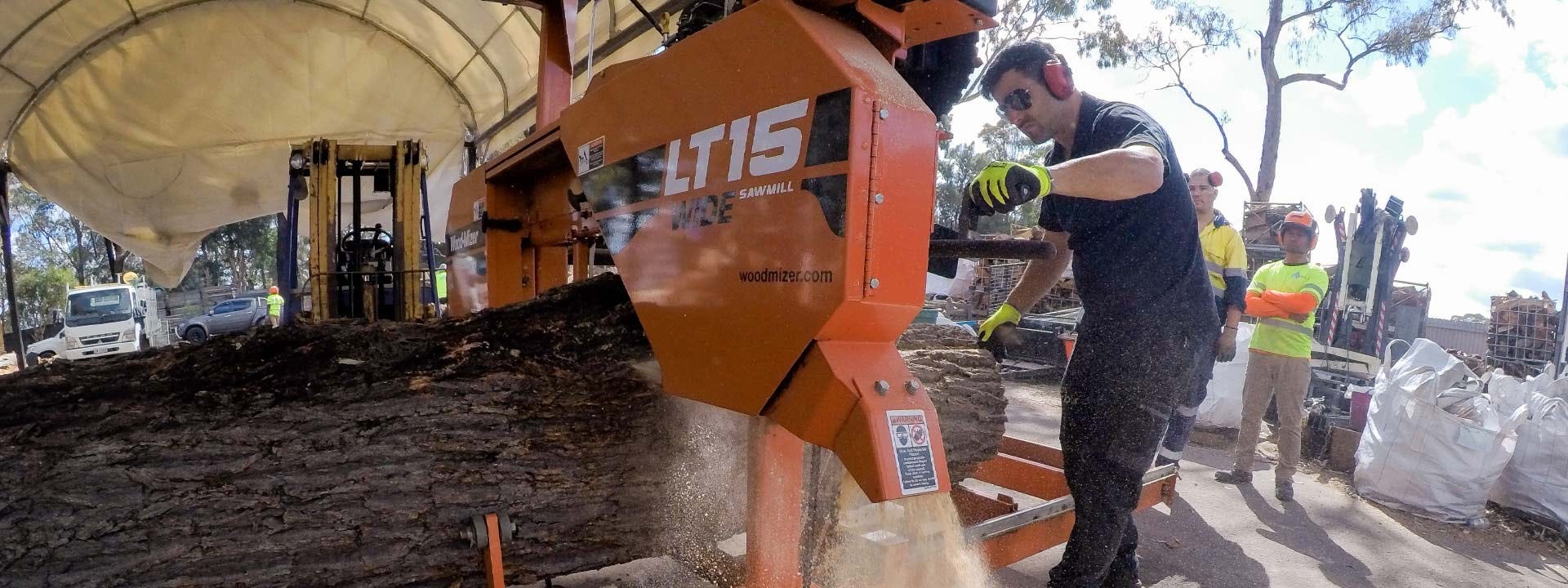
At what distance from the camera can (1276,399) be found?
459cm

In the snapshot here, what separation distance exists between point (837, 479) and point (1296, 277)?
4.03m

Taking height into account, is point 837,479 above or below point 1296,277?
below

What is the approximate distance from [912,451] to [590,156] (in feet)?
3.83

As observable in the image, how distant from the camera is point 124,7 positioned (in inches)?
243

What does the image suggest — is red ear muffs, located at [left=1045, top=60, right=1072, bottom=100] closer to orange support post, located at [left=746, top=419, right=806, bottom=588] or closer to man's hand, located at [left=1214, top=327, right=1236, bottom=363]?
orange support post, located at [left=746, top=419, right=806, bottom=588]

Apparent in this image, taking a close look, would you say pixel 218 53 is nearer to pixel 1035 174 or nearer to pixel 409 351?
pixel 409 351

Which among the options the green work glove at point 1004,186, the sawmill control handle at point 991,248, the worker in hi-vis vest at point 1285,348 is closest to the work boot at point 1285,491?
the worker in hi-vis vest at point 1285,348

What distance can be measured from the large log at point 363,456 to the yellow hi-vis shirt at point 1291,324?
4072 mm

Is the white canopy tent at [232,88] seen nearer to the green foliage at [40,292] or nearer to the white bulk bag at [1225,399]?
the white bulk bag at [1225,399]

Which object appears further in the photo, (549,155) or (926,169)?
(549,155)

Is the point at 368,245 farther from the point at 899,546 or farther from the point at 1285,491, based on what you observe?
the point at 1285,491

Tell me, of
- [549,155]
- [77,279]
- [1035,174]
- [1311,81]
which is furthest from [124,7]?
[77,279]

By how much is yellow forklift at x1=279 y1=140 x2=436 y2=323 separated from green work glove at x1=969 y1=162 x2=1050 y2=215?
4195mm

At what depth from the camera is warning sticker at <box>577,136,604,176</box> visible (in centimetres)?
191
